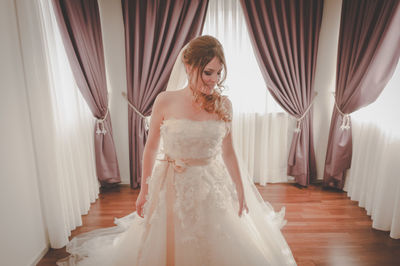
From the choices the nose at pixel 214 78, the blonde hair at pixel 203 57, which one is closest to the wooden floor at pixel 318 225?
the blonde hair at pixel 203 57

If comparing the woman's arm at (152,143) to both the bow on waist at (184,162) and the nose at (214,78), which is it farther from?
the nose at (214,78)

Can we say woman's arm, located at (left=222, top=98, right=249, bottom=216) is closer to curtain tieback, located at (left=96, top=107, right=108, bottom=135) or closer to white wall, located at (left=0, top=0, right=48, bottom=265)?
white wall, located at (left=0, top=0, right=48, bottom=265)

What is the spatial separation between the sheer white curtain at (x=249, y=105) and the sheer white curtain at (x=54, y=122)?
1776 mm

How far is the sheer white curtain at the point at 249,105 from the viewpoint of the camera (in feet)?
9.82

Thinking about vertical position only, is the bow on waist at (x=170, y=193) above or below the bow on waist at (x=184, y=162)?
below

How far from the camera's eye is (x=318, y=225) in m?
2.38

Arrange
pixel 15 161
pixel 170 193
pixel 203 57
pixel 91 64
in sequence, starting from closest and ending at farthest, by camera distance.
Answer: pixel 203 57
pixel 170 193
pixel 15 161
pixel 91 64

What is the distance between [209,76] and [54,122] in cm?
144

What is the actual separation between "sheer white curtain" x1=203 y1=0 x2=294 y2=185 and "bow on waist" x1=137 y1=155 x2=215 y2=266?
1859mm

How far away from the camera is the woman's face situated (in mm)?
1231

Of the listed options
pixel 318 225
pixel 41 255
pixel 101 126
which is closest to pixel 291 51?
pixel 318 225

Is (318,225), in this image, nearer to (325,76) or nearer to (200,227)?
(200,227)

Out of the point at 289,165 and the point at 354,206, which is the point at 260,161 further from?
the point at 354,206

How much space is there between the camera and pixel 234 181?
4.88ft
